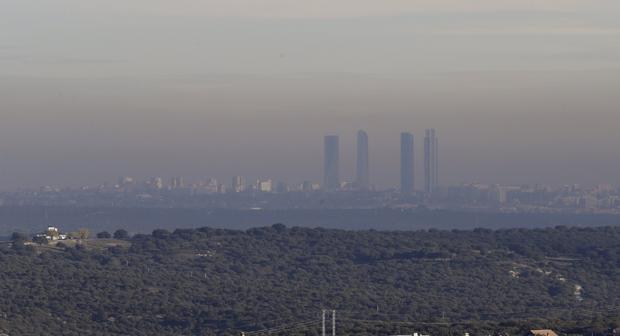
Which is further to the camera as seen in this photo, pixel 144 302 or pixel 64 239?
pixel 64 239

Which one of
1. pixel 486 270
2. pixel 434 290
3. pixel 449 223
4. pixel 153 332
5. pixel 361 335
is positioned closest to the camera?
pixel 361 335

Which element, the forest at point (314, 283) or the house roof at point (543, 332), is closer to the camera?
the house roof at point (543, 332)


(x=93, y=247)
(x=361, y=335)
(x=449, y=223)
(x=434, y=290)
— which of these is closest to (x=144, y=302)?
(x=434, y=290)

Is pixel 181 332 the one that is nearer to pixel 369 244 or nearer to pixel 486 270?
pixel 486 270

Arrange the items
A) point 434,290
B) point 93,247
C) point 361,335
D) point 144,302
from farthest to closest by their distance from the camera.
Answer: point 93,247
point 434,290
point 144,302
point 361,335

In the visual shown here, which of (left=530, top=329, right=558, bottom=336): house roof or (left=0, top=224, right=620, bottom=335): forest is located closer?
(left=530, top=329, right=558, bottom=336): house roof

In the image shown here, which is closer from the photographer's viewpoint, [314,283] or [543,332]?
[543,332]

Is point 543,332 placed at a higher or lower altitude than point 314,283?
lower
